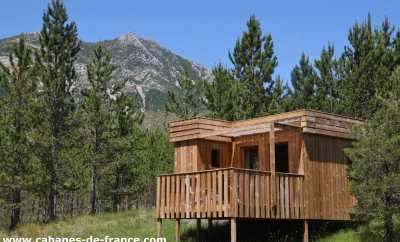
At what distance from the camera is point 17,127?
28516 mm

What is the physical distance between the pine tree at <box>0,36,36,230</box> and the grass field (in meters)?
2.22

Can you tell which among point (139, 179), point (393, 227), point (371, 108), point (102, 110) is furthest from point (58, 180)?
point (393, 227)

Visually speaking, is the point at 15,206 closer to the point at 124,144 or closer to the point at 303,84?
the point at 124,144

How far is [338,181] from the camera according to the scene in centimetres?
1781

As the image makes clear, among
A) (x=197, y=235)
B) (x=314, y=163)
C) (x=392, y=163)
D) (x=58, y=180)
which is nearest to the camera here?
(x=392, y=163)

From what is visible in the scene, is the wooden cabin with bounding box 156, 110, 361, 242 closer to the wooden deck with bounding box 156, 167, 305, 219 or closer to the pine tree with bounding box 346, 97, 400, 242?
the wooden deck with bounding box 156, 167, 305, 219

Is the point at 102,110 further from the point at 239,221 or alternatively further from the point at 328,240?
the point at 328,240

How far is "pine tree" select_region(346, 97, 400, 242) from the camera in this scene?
14406 mm

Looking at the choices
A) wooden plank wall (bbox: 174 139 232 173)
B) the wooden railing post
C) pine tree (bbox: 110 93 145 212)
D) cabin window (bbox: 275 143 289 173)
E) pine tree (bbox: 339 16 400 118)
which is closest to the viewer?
the wooden railing post

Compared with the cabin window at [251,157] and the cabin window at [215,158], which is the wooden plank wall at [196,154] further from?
the cabin window at [251,157]

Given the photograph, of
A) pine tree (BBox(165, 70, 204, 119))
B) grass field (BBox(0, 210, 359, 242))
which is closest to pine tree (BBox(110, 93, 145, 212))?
pine tree (BBox(165, 70, 204, 119))

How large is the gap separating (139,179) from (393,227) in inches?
888

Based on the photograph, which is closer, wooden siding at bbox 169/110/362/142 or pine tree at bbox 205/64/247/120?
wooden siding at bbox 169/110/362/142

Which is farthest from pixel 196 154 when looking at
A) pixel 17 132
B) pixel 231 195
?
pixel 17 132
